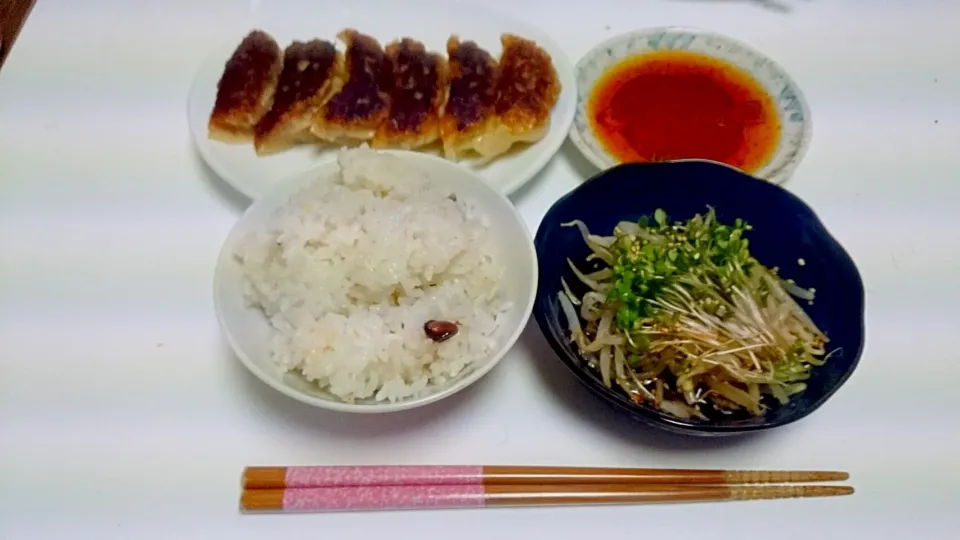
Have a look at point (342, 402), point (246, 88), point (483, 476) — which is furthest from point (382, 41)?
point (483, 476)

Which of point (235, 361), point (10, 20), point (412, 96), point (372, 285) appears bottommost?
point (235, 361)

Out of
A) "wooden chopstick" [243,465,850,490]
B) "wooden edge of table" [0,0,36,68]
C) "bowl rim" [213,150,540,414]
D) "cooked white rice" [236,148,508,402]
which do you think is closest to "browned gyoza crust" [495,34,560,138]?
"bowl rim" [213,150,540,414]

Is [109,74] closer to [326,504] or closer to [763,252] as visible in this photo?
[326,504]

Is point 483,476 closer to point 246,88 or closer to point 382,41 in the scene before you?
point 246,88

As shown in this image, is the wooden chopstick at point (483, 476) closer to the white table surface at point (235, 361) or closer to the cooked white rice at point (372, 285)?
the white table surface at point (235, 361)

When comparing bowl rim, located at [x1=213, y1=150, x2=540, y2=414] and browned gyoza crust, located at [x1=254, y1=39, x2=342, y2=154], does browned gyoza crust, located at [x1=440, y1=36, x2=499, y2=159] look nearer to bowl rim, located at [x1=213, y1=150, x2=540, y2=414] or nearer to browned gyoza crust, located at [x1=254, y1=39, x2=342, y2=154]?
bowl rim, located at [x1=213, y1=150, x2=540, y2=414]

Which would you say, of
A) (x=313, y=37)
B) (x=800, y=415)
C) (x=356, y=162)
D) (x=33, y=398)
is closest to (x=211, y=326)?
(x=33, y=398)
